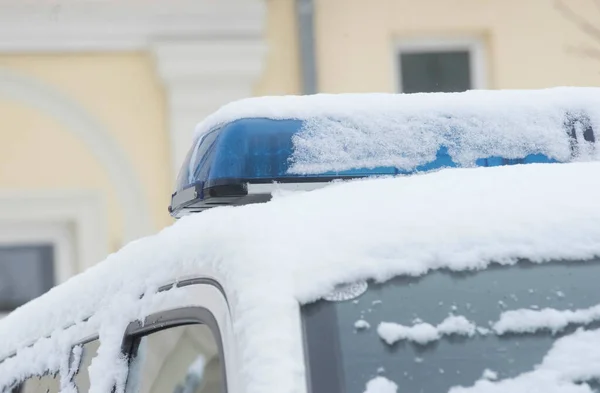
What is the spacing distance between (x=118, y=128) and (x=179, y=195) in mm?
4635

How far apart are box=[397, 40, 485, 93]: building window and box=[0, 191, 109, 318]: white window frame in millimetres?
2083

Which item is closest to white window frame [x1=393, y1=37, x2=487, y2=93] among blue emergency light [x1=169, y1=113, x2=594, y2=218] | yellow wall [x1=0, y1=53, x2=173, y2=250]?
yellow wall [x1=0, y1=53, x2=173, y2=250]

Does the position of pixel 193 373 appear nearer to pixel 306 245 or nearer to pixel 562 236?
pixel 306 245

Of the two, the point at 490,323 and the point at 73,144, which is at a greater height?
the point at 73,144

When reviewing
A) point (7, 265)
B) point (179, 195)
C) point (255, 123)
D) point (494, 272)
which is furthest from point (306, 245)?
point (7, 265)

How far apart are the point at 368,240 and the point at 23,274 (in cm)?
569

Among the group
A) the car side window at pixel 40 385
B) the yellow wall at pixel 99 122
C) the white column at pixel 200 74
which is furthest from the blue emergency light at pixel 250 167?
the yellow wall at pixel 99 122

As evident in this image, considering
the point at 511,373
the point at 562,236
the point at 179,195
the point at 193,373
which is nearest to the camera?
the point at 511,373

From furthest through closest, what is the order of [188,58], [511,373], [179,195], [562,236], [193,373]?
[188,58] < [179,195] < [193,373] < [562,236] < [511,373]

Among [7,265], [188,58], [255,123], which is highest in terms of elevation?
[188,58]

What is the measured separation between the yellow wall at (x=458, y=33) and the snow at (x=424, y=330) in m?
5.45

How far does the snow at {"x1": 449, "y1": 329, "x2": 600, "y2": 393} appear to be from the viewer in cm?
145

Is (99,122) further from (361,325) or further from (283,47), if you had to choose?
(361,325)

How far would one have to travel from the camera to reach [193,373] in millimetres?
1745
